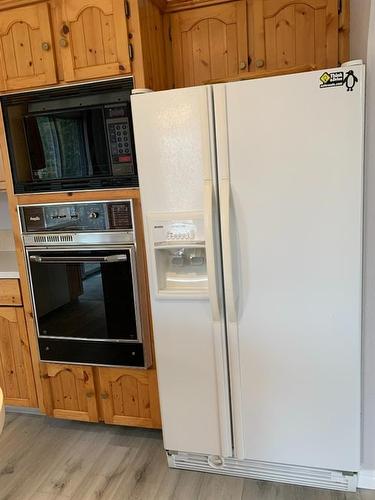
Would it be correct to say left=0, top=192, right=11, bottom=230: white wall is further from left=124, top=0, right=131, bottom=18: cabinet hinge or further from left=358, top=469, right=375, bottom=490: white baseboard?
left=358, top=469, right=375, bottom=490: white baseboard

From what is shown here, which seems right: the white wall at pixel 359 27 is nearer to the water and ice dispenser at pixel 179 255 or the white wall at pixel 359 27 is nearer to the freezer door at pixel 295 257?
the freezer door at pixel 295 257

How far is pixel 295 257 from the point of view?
5.79 feet

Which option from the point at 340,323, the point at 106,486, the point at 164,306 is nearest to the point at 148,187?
the point at 164,306

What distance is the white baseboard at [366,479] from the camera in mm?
1950

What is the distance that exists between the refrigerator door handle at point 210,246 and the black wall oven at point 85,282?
50cm

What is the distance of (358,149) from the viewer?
1.63 metres

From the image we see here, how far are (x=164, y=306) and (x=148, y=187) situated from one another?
533 mm

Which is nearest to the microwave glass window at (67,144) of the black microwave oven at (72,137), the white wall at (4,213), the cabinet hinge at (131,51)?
the black microwave oven at (72,137)

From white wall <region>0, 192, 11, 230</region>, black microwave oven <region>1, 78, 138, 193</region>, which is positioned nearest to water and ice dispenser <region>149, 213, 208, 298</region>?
black microwave oven <region>1, 78, 138, 193</region>

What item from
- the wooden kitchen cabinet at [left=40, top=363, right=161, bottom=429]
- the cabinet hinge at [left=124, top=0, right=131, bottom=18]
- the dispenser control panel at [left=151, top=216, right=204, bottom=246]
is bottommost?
the wooden kitchen cabinet at [left=40, top=363, right=161, bottom=429]

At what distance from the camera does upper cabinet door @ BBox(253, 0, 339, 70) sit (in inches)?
83.3

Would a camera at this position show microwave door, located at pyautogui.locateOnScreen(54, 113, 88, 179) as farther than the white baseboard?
Yes

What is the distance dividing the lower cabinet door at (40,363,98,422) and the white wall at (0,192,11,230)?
1.09 m

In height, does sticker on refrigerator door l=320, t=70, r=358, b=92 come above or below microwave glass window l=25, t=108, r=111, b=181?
above
